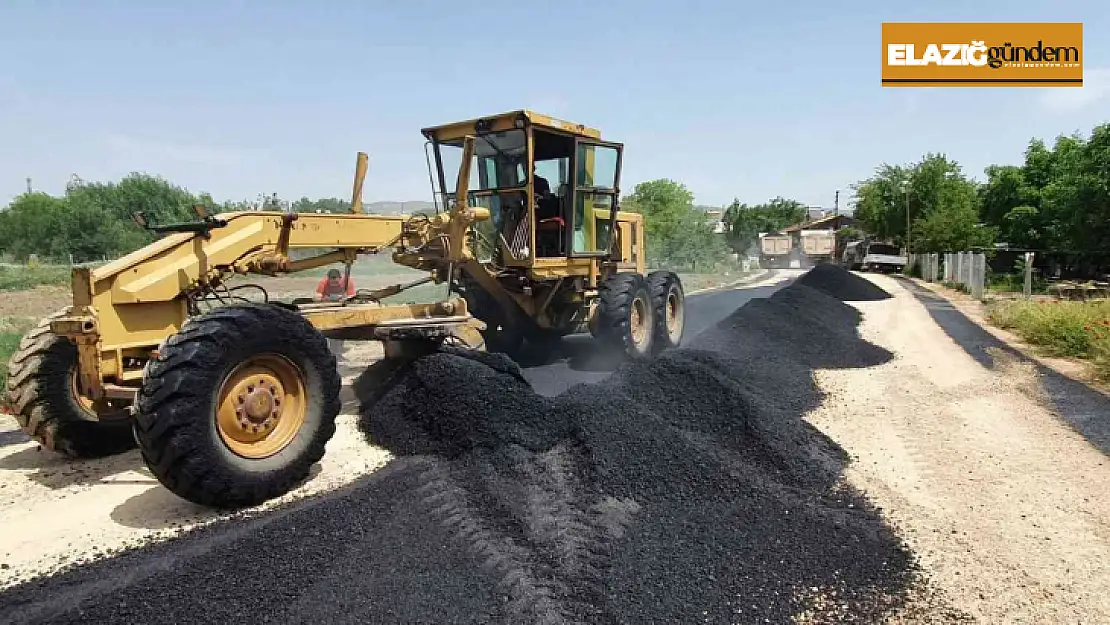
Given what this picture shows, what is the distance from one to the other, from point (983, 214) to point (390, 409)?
3650cm

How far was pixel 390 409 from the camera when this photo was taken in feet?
19.2

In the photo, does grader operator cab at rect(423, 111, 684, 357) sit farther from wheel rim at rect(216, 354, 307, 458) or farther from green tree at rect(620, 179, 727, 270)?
green tree at rect(620, 179, 727, 270)

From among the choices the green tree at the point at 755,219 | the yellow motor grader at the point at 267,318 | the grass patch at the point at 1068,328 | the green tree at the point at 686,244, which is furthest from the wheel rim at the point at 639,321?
the green tree at the point at 755,219

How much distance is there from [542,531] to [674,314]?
264 inches

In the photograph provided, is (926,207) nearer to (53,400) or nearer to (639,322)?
(639,322)

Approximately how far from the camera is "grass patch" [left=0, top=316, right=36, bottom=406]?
7.93 m

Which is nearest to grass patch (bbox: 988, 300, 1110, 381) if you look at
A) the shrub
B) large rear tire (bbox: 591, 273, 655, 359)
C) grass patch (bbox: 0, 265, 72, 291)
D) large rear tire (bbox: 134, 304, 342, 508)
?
the shrub

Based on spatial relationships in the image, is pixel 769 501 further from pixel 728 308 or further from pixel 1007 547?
pixel 728 308

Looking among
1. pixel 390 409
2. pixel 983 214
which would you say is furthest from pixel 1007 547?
pixel 983 214

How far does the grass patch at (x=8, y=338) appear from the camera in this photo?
26.0 feet

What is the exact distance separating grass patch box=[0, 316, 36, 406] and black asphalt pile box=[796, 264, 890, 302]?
16793mm

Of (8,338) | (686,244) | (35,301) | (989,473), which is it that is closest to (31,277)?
(35,301)

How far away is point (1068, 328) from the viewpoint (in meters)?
11.1

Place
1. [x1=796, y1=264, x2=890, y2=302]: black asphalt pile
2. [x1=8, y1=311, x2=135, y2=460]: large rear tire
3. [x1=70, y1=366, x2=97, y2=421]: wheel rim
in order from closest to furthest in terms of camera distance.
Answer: [x1=8, y1=311, x2=135, y2=460]: large rear tire
[x1=70, y1=366, x2=97, y2=421]: wheel rim
[x1=796, y1=264, x2=890, y2=302]: black asphalt pile
